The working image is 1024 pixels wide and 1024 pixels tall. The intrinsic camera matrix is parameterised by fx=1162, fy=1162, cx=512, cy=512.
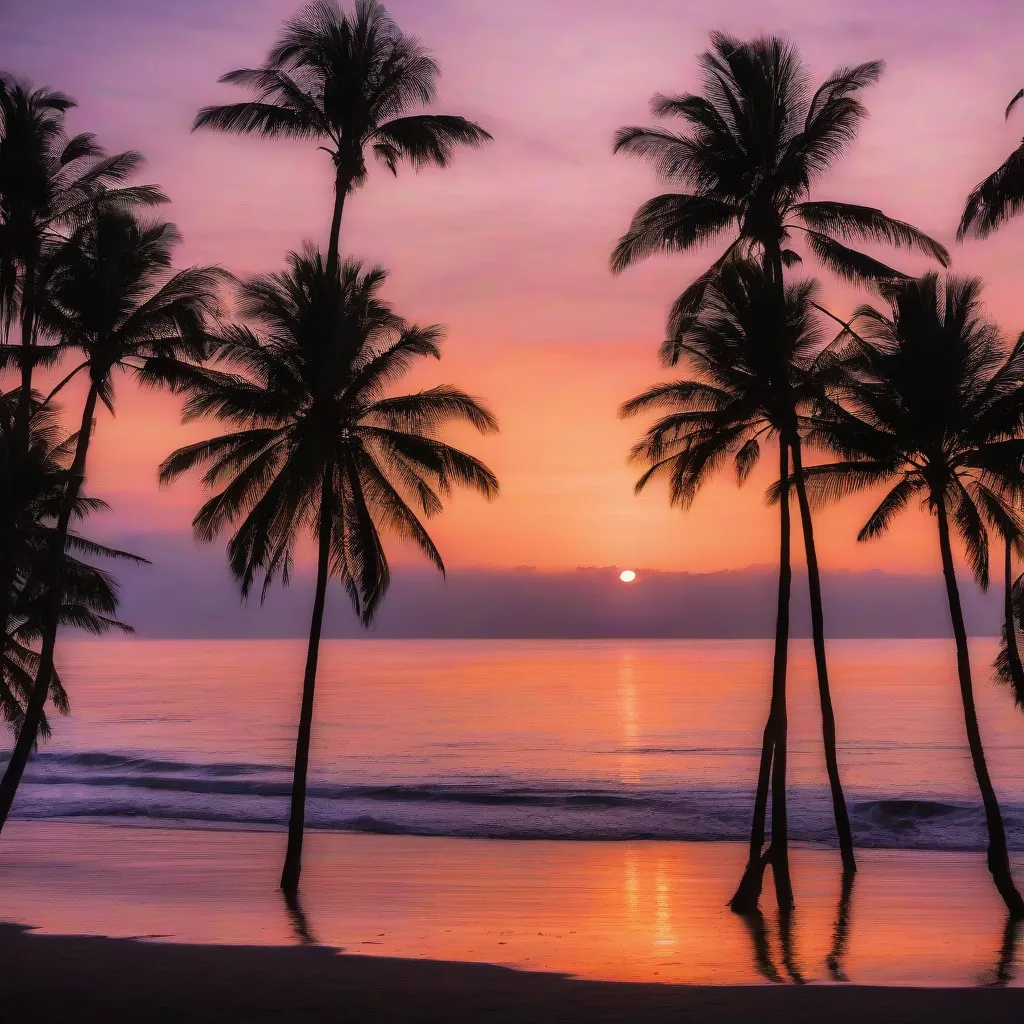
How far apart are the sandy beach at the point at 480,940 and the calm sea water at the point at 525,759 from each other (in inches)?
334

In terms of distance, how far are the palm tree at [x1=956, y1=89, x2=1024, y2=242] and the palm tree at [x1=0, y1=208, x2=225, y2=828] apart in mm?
12467

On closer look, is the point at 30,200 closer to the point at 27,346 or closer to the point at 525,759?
the point at 27,346

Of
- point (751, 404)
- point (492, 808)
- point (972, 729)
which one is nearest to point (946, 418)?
point (751, 404)

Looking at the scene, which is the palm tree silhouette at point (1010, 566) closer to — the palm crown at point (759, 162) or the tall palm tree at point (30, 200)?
the palm crown at point (759, 162)

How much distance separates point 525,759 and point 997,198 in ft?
125

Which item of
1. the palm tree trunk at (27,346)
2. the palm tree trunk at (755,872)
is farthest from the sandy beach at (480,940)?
the palm tree trunk at (27,346)

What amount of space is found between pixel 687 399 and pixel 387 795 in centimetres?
2498

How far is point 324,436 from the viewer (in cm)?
1870

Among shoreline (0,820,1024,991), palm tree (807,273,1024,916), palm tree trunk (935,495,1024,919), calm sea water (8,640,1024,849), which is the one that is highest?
palm tree (807,273,1024,916)

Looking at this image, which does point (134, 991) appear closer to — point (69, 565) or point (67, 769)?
point (69, 565)

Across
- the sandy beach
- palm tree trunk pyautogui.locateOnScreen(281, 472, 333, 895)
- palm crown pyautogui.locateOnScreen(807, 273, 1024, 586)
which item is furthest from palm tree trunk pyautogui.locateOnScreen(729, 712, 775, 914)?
palm tree trunk pyautogui.locateOnScreen(281, 472, 333, 895)

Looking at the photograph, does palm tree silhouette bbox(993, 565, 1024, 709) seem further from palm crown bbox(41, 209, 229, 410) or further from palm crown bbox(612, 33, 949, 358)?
palm crown bbox(41, 209, 229, 410)

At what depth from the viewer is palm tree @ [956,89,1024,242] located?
57.1 feet

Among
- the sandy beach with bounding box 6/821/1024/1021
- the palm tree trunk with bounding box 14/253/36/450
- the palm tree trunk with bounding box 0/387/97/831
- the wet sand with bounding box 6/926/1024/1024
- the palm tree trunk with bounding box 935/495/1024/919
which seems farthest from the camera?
the palm tree trunk with bounding box 14/253/36/450
